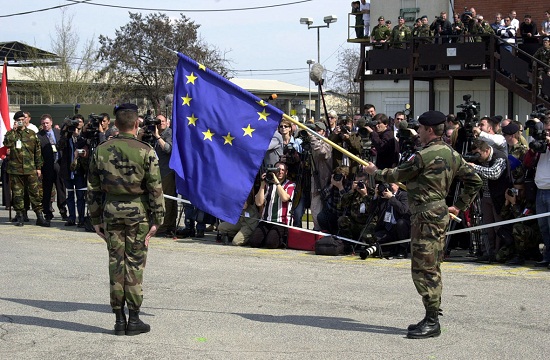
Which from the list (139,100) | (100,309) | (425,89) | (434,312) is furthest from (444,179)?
(139,100)

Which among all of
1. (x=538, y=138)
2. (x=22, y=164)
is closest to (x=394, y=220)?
→ (x=538, y=138)

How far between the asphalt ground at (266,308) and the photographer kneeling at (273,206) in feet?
2.10

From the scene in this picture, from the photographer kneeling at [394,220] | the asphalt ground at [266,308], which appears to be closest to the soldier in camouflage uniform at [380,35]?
the photographer kneeling at [394,220]

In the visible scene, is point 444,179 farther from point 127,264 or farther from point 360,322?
point 127,264

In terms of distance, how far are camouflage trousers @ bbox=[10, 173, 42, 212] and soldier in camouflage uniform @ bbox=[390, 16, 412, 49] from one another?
46.8 feet

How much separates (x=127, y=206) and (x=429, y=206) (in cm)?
261

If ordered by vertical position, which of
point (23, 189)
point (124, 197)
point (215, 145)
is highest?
point (215, 145)

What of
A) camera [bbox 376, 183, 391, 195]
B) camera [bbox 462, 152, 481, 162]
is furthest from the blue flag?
camera [bbox 462, 152, 481, 162]

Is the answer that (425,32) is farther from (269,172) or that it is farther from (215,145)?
(215,145)

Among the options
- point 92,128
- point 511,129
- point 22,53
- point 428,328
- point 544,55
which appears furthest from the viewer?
point 22,53

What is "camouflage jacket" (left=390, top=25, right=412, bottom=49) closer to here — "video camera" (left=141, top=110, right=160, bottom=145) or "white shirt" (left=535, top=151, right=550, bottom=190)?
"video camera" (left=141, top=110, right=160, bottom=145)

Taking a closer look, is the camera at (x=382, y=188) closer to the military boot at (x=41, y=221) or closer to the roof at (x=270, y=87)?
the military boot at (x=41, y=221)

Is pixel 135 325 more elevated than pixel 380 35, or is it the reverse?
pixel 380 35

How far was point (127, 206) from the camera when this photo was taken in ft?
25.1
